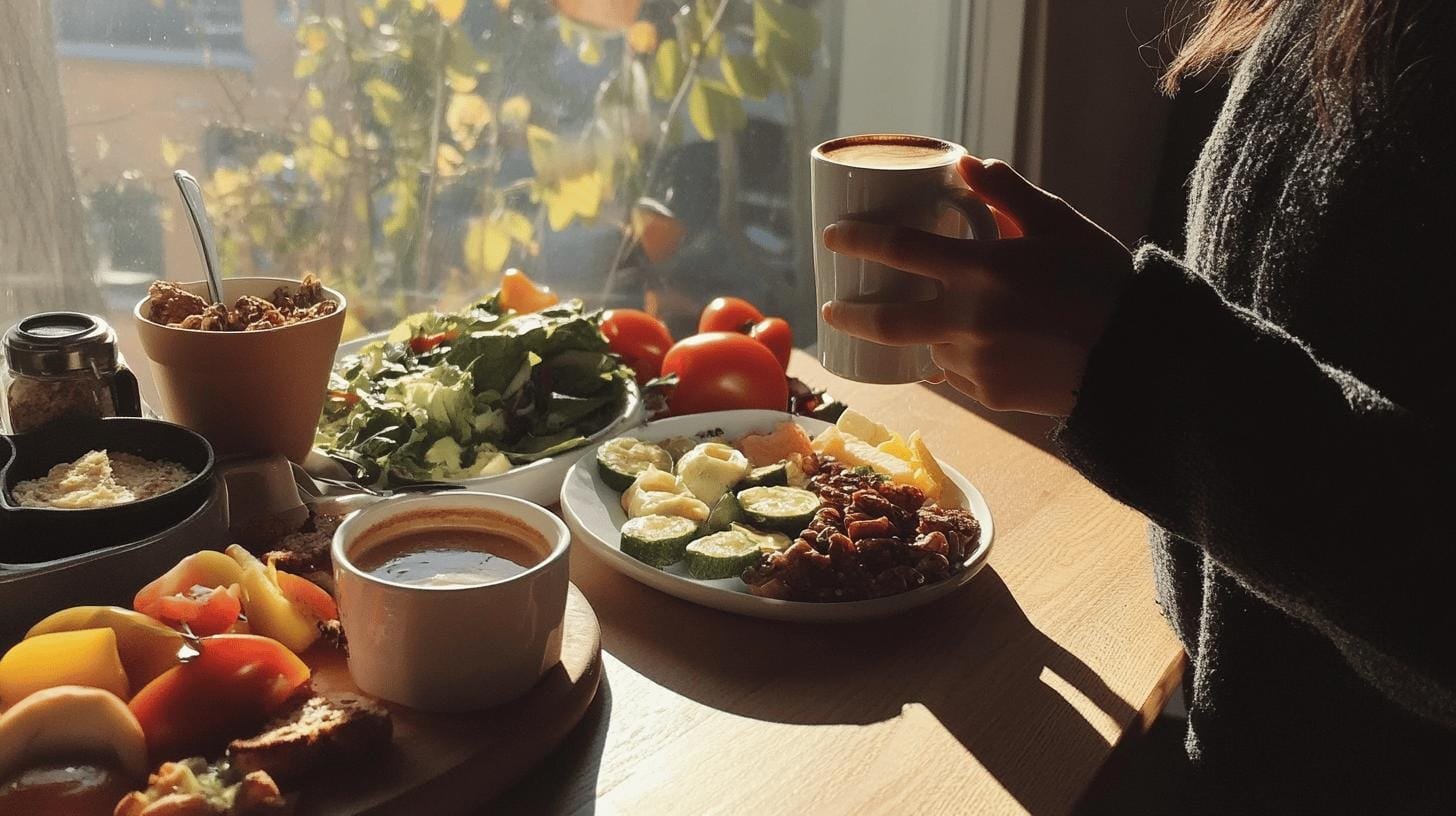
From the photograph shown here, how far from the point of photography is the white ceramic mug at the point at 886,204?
2.87 ft

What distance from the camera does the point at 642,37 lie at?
1.90 metres

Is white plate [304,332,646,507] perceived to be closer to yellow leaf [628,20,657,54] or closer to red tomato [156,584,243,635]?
red tomato [156,584,243,635]

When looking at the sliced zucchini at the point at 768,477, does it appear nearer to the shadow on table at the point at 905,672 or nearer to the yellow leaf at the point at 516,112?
the shadow on table at the point at 905,672

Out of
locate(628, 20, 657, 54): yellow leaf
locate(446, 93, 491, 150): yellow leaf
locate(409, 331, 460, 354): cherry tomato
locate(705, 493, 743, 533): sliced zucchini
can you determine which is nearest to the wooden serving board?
locate(705, 493, 743, 533): sliced zucchini

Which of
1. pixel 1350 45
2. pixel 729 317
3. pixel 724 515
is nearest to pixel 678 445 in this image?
pixel 724 515

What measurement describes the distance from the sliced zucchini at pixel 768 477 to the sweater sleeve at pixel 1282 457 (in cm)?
46

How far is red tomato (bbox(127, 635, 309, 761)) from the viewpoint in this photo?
32.3 inches

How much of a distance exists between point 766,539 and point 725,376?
0.41m

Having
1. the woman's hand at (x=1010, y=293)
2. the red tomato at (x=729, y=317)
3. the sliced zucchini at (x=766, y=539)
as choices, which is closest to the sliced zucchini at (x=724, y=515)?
the sliced zucchini at (x=766, y=539)

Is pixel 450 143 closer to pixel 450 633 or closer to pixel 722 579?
pixel 722 579

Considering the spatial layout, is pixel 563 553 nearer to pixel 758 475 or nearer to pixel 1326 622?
pixel 758 475

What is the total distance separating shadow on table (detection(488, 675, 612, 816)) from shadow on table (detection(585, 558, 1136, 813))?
0.30 feet

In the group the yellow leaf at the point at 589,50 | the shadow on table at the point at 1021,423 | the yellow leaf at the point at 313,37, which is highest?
the yellow leaf at the point at 313,37

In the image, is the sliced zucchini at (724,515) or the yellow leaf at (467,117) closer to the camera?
the sliced zucchini at (724,515)
